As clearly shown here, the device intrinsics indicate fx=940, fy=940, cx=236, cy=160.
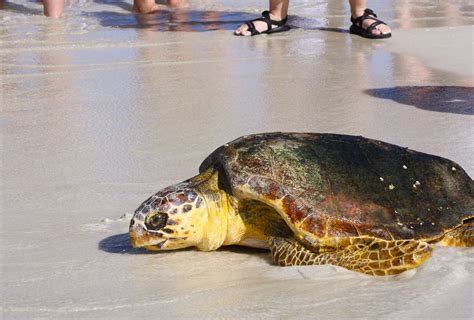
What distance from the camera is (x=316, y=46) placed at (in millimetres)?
7211

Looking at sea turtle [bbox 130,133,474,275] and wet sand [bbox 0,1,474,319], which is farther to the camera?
sea turtle [bbox 130,133,474,275]

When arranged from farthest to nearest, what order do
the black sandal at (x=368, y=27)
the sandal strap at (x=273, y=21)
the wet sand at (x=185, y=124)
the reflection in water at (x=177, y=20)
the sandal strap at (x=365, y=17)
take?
the reflection in water at (x=177, y=20) → the sandal strap at (x=273, y=21) → the sandal strap at (x=365, y=17) → the black sandal at (x=368, y=27) → the wet sand at (x=185, y=124)

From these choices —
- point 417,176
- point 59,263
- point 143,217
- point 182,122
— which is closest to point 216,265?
point 143,217

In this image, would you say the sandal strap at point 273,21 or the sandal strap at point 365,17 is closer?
the sandal strap at point 365,17

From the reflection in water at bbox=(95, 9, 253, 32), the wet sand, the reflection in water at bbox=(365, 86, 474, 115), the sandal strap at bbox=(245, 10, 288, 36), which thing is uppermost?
the sandal strap at bbox=(245, 10, 288, 36)

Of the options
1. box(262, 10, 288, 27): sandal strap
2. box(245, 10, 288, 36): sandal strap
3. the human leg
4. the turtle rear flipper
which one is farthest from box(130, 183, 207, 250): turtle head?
the human leg

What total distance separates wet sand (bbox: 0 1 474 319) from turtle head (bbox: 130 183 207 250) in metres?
0.07

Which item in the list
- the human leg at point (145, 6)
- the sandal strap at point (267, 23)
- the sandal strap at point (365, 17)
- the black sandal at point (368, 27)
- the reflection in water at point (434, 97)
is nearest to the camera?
the reflection in water at point (434, 97)

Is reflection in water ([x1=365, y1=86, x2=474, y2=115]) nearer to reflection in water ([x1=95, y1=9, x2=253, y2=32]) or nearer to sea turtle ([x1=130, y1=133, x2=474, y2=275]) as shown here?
sea turtle ([x1=130, y1=133, x2=474, y2=275])

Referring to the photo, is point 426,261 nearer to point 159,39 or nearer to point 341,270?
point 341,270

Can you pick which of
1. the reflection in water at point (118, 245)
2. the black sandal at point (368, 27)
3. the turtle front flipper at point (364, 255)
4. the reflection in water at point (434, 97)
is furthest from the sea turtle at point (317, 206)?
the black sandal at point (368, 27)

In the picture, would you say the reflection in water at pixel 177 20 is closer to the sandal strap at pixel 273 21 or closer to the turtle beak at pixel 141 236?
the sandal strap at pixel 273 21

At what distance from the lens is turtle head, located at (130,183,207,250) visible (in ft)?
9.50

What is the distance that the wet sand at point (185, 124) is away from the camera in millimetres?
2635
